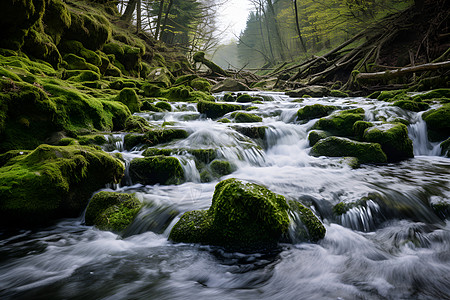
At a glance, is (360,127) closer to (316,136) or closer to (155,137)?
(316,136)

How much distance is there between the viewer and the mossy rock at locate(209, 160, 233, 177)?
16.4ft

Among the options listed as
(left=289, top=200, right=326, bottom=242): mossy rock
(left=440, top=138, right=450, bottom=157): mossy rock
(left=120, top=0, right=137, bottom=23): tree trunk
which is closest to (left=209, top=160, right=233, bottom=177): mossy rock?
(left=289, top=200, right=326, bottom=242): mossy rock

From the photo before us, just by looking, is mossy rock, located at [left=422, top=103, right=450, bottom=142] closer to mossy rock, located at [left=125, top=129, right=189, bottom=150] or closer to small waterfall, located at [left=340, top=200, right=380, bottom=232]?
small waterfall, located at [left=340, top=200, right=380, bottom=232]

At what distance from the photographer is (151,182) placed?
4.41m

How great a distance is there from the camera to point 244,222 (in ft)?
8.36

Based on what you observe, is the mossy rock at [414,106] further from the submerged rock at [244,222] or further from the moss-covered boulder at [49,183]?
the moss-covered boulder at [49,183]

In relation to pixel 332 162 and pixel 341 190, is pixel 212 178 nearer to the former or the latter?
pixel 341 190

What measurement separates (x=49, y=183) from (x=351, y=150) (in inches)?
232

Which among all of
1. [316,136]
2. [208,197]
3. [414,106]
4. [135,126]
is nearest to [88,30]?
[135,126]

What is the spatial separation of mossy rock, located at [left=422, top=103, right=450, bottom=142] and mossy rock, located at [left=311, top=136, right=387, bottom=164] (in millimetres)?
2444

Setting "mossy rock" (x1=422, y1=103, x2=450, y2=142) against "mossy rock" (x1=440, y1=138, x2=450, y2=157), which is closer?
"mossy rock" (x1=440, y1=138, x2=450, y2=157)

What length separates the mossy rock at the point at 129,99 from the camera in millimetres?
8180

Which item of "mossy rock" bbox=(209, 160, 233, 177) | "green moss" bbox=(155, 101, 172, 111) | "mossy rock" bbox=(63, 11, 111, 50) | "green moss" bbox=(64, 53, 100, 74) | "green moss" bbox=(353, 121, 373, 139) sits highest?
"mossy rock" bbox=(63, 11, 111, 50)

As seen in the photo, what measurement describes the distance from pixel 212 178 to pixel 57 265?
9.24 feet
